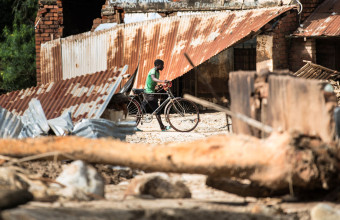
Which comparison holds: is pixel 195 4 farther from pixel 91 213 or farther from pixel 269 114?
pixel 91 213

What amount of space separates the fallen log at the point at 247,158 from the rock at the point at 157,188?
0.96ft

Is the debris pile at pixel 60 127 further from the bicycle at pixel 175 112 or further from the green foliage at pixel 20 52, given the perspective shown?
the green foliage at pixel 20 52

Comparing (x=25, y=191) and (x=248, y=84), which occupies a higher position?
(x=248, y=84)

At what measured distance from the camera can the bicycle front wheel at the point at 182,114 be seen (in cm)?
1168

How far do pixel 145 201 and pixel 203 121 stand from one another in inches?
342

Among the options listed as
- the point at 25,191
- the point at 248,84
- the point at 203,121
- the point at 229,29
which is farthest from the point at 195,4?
the point at 25,191

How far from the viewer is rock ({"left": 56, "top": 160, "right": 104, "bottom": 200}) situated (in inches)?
203

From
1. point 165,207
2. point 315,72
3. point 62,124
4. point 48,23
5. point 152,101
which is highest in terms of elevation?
point 48,23

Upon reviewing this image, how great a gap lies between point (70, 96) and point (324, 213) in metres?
5.13

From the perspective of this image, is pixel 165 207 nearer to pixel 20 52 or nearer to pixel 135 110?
pixel 135 110

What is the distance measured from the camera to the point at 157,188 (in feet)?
18.0

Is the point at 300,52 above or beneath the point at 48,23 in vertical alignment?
beneath

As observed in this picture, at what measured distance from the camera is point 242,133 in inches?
213

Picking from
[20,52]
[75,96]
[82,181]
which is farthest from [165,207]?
[20,52]
